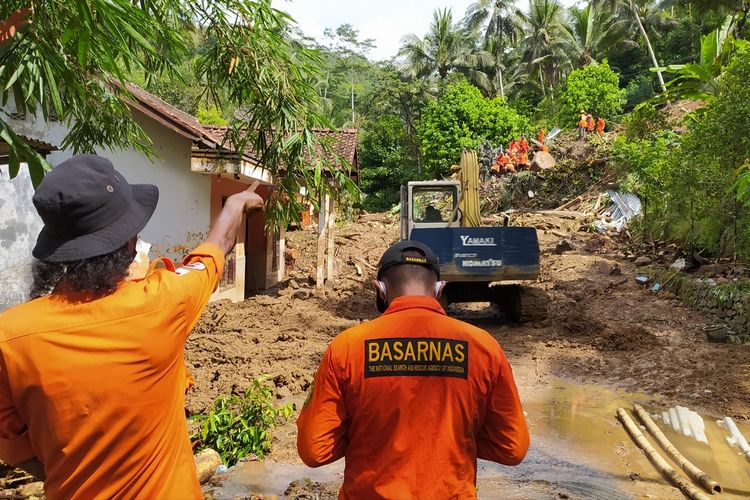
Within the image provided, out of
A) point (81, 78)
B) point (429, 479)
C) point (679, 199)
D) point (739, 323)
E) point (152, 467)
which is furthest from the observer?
point (679, 199)

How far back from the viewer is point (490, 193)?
21984 mm

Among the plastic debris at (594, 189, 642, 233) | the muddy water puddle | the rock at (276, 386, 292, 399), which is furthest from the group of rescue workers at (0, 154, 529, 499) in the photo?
the plastic debris at (594, 189, 642, 233)

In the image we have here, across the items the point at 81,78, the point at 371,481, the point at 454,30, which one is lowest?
the point at 371,481

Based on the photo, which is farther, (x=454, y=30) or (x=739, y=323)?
(x=454, y=30)

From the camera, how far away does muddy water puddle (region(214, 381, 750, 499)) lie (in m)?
4.37

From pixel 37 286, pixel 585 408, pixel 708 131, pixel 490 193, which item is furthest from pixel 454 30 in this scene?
pixel 37 286

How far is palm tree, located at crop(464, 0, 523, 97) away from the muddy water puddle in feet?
122

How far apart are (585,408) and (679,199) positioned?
6249 mm

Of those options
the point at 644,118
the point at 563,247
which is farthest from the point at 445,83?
the point at 644,118

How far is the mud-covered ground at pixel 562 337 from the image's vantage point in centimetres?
691

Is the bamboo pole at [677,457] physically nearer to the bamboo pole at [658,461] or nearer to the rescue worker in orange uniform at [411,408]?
the bamboo pole at [658,461]

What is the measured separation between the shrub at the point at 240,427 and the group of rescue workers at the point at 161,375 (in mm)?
3118

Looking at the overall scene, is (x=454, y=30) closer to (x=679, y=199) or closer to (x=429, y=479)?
(x=679, y=199)

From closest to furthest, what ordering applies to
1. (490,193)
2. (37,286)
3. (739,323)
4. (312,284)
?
(37,286) → (739,323) → (312,284) → (490,193)
